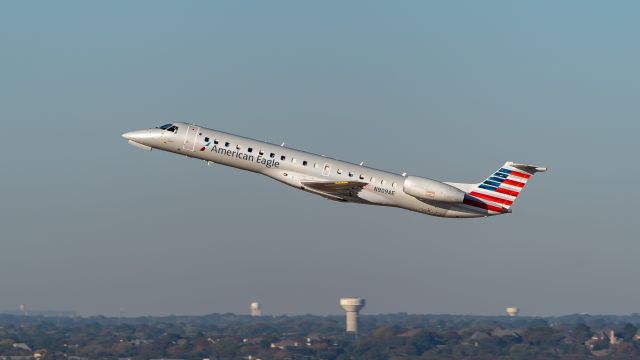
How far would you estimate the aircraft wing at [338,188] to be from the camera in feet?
238

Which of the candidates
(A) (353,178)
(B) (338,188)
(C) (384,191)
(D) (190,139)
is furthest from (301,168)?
(D) (190,139)

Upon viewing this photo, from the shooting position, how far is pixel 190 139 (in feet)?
250

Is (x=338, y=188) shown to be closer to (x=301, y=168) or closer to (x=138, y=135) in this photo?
(x=301, y=168)

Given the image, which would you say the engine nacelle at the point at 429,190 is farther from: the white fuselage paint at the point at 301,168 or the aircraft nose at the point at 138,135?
the aircraft nose at the point at 138,135

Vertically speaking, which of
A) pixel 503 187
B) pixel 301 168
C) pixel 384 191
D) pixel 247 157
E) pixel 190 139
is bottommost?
pixel 384 191

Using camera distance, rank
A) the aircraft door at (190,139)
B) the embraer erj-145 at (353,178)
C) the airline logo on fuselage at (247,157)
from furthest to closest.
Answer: the aircraft door at (190,139), the airline logo on fuselage at (247,157), the embraer erj-145 at (353,178)

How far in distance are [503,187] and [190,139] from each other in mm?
21710

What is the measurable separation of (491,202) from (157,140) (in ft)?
77.2

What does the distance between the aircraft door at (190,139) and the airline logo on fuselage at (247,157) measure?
1.58m

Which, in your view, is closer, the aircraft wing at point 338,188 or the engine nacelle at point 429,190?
the aircraft wing at point 338,188

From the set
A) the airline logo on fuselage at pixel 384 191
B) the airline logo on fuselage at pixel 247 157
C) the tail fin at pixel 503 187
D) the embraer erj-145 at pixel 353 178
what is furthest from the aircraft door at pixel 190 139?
the tail fin at pixel 503 187

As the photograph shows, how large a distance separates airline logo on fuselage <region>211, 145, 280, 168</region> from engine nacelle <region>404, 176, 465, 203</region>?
9.01 metres

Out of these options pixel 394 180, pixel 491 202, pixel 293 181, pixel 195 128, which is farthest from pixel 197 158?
pixel 491 202

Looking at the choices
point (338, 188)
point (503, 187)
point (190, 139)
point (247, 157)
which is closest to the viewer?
point (338, 188)
